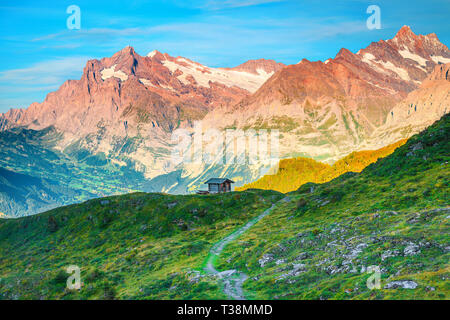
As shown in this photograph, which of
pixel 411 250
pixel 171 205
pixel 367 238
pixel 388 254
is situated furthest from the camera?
pixel 171 205

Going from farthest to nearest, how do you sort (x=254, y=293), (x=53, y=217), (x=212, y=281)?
(x=53, y=217) < (x=212, y=281) < (x=254, y=293)

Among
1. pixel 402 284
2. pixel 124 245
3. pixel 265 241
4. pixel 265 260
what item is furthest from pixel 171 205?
pixel 402 284

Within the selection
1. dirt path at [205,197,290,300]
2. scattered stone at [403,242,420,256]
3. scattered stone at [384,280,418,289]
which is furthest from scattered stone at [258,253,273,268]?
scattered stone at [384,280,418,289]

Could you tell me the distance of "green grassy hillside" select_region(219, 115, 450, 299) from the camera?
32719 millimetres

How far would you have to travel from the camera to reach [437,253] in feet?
116

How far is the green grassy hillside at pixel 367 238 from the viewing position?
32.7 metres

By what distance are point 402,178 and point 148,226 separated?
63.9 m

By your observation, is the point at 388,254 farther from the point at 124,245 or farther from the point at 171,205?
the point at 171,205

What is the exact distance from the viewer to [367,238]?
1785 inches

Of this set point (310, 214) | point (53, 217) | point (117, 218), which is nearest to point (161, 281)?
point (310, 214)

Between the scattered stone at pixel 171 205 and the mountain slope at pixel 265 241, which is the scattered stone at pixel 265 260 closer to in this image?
the mountain slope at pixel 265 241

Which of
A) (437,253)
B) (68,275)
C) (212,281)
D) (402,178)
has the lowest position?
(68,275)


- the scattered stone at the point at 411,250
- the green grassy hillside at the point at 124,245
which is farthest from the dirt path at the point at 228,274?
the scattered stone at the point at 411,250

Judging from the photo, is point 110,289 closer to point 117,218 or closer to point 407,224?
point 407,224
